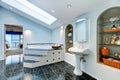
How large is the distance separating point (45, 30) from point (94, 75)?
518 cm

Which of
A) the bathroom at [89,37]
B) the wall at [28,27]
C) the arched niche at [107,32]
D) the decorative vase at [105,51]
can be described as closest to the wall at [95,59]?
the bathroom at [89,37]

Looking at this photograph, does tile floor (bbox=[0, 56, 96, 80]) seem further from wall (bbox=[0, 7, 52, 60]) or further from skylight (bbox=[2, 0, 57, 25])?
wall (bbox=[0, 7, 52, 60])

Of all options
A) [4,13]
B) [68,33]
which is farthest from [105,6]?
[4,13]

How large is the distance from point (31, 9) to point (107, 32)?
4.01 m

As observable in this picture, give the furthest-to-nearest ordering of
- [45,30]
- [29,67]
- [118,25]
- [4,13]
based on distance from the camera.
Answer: [45,30], [4,13], [29,67], [118,25]

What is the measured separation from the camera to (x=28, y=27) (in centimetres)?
702

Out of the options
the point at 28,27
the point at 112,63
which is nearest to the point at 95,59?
the point at 112,63

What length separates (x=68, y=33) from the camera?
18.4 feet

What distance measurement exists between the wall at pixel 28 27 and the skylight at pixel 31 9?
126 cm

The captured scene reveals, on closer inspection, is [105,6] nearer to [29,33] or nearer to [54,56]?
[54,56]

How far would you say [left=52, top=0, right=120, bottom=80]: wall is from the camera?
255 cm

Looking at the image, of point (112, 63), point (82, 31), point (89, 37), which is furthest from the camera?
point (82, 31)

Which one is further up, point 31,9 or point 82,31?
point 31,9

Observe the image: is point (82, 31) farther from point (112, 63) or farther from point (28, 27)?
point (28, 27)
